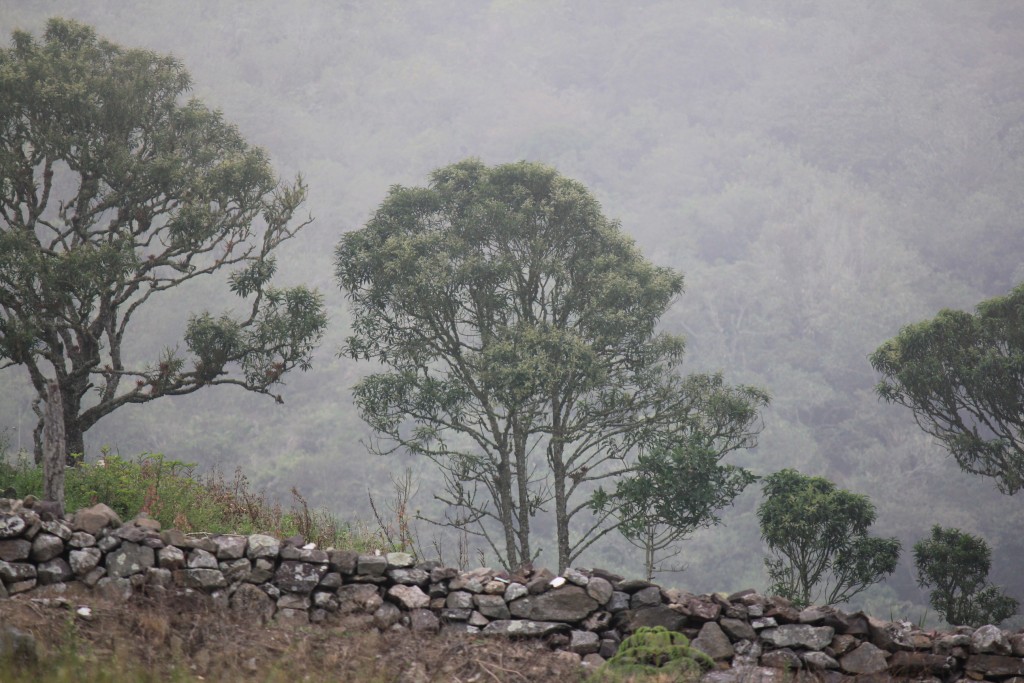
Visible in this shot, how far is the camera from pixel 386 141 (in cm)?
9506

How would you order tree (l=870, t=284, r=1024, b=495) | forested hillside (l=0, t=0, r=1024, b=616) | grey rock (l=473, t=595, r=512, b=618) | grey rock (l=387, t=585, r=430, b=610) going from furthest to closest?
forested hillside (l=0, t=0, r=1024, b=616)
tree (l=870, t=284, r=1024, b=495)
grey rock (l=473, t=595, r=512, b=618)
grey rock (l=387, t=585, r=430, b=610)

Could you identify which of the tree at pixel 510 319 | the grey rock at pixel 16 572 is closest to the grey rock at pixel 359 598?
the grey rock at pixel 16 572

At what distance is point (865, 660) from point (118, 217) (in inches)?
504

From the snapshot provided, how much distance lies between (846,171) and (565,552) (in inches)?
3375

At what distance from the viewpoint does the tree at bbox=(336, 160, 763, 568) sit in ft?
52.4

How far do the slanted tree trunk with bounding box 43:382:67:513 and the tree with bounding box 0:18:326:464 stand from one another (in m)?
2.44

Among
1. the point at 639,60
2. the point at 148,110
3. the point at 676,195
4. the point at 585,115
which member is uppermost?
the point at 639,60

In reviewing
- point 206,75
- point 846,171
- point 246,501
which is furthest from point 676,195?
point 246,501

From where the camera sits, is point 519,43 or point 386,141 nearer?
point 386,141

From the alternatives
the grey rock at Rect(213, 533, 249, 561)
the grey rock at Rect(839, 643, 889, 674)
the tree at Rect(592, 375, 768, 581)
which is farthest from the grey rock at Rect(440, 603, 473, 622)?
the tree at Rect(592, 375, 768, 581)

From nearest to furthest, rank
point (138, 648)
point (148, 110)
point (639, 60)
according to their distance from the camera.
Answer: point (138, 648), point (148, 110), point (639, 60)

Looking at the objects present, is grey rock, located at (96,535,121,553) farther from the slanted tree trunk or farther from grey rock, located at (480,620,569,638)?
grey rock, located at (480,620,569,638)

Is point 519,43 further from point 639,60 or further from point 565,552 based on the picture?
point 565,552

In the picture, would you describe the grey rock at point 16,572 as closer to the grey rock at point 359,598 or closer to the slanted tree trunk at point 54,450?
the slanted tree trunk at point 54,450
